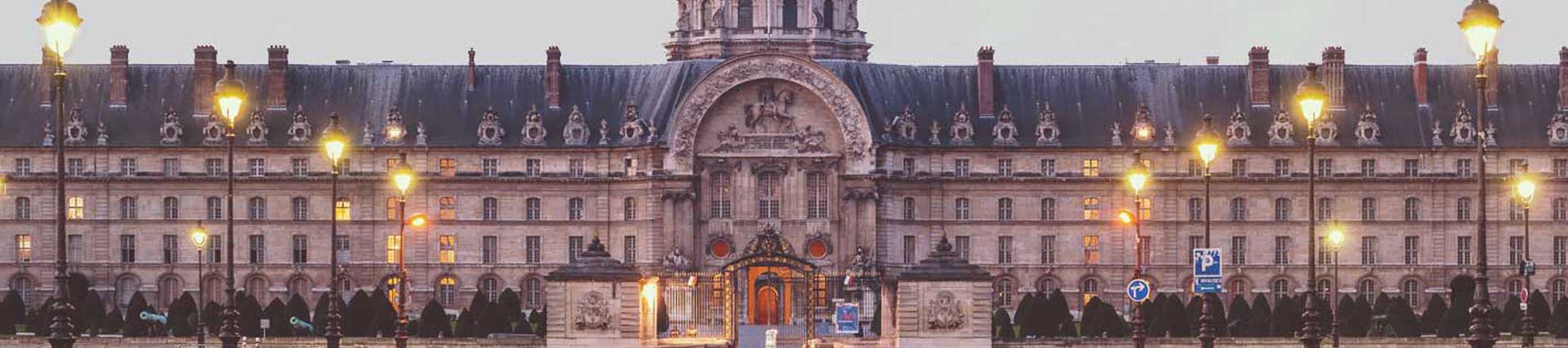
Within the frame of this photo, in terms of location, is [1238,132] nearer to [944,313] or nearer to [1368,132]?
[1368,132]

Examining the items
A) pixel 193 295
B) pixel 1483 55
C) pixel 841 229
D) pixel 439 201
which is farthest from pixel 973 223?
pixel 1483 55

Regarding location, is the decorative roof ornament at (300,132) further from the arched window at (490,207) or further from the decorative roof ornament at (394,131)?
the arched window at (490,207)

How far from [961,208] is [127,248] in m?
30.2

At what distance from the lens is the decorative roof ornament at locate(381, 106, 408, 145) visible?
5546 inches

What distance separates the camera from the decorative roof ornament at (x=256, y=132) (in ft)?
462

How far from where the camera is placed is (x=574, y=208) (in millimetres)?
140750

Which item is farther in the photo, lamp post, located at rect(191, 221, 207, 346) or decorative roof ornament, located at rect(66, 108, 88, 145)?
decorative roof ornament, located at rect(66, 108, 88, 145)

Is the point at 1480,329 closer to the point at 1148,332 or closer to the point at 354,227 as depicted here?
the point at 1148,332

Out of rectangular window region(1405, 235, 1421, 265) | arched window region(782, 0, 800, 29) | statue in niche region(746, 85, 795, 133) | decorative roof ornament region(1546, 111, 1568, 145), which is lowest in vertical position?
rectangular window region(1405, 235, 1421, 265)

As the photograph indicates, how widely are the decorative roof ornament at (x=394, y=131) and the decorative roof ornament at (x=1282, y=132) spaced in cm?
3131

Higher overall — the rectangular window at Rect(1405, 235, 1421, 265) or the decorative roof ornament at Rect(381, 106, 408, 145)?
the decorative roof ornament at Rect(381, 106, 408, 145)

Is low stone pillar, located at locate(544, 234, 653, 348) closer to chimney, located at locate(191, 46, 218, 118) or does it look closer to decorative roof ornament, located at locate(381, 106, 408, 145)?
decorative roof ornament, located at locate(381, 106, 408, 145)

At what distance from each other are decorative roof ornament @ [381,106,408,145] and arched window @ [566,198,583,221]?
21.2 ft

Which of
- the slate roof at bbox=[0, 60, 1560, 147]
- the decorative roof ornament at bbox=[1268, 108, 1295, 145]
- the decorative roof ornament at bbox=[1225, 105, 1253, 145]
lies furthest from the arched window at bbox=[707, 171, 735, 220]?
the decorative roof ornament at bbox=[1268, 108, 1295, 145]
